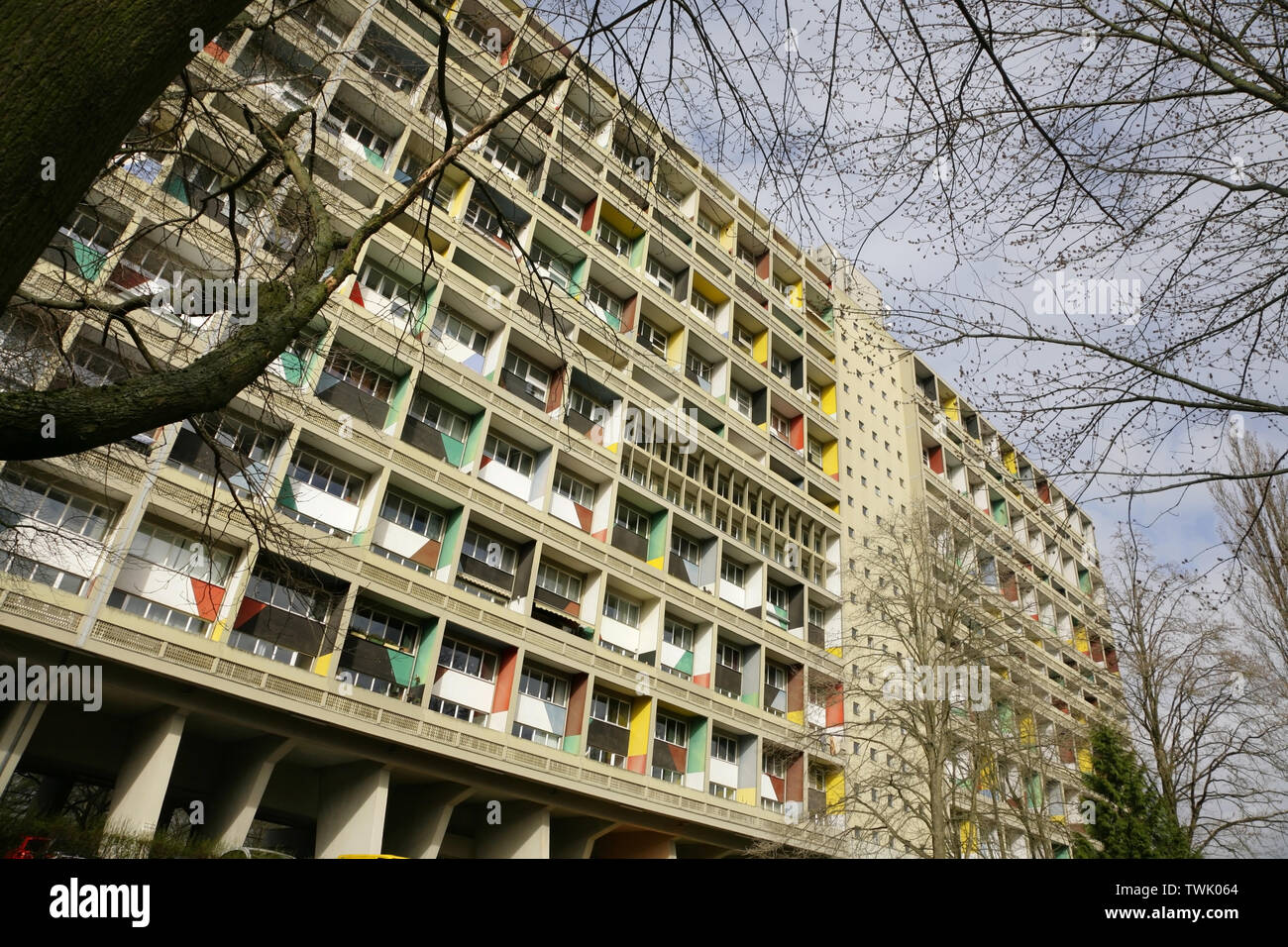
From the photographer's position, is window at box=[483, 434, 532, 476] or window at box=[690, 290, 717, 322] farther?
window at box=[690, 290, 717, 322]

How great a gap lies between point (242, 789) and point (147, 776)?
2125 millimetres

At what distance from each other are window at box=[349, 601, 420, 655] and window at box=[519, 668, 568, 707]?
3.32 metres

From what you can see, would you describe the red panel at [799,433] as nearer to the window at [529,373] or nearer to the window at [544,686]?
the window at [529,373]

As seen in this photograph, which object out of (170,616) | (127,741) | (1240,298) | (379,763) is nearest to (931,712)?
(379,763)

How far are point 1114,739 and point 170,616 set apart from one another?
26340mm

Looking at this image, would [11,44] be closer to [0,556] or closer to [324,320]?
[0,556]

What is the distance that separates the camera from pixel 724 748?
27328 mm

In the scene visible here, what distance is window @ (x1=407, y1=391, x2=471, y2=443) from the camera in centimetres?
2291

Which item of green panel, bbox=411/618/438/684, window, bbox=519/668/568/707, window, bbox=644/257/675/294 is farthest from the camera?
window, bbox=644/257/675/294

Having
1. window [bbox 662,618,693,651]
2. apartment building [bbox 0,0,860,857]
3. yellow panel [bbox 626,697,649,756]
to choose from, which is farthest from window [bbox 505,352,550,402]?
yellow panel [bbox 626,697,649,756]

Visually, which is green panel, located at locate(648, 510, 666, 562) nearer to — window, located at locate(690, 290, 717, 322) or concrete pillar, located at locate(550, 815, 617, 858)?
concrete pillar, located at locate(550, 815, 617, 858)

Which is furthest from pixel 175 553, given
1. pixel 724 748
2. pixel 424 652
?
pixel 724 748
